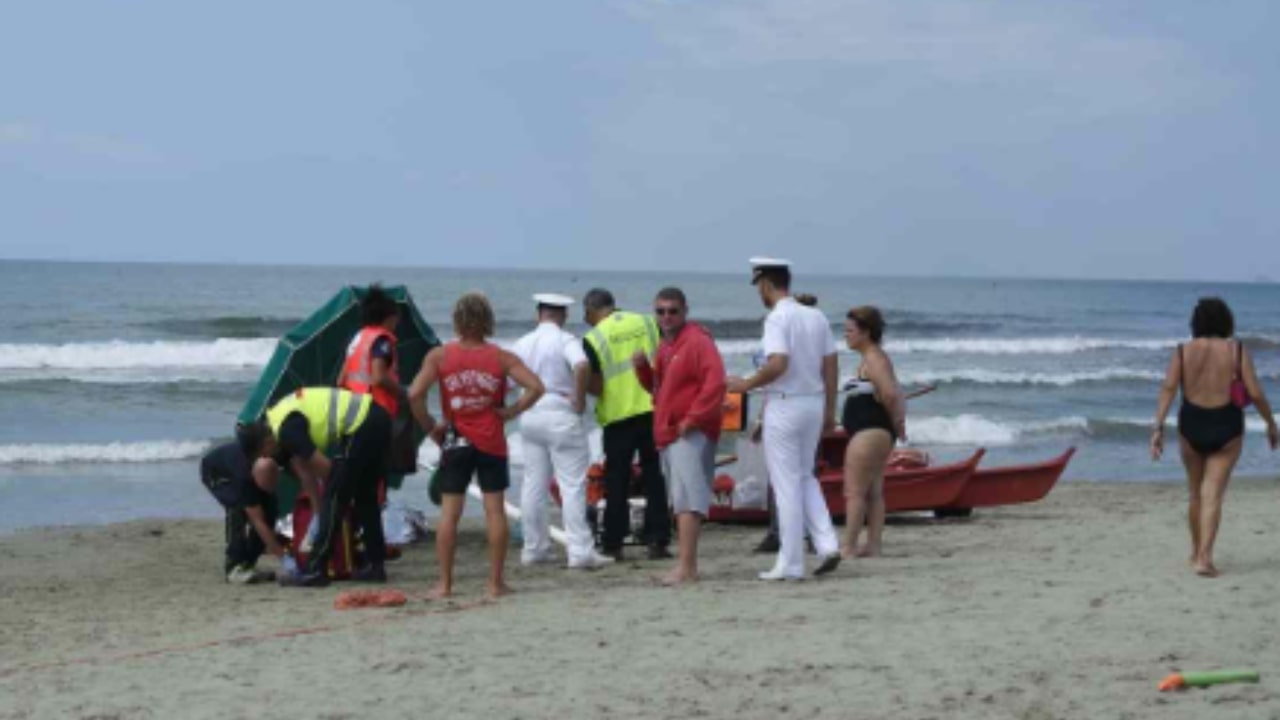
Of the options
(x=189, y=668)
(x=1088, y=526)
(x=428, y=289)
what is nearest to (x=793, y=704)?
(x=189, y=668)

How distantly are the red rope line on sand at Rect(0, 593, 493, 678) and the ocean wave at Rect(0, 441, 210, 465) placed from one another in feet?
36.0

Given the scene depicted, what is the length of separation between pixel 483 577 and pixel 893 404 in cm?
260

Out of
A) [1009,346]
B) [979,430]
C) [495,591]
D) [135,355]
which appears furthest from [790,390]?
[1009,346]

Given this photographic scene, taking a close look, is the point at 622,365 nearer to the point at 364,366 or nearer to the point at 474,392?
the point at 364,366

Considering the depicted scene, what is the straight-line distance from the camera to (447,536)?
891 cm

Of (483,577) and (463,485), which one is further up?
(463,485)

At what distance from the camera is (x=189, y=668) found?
718cm

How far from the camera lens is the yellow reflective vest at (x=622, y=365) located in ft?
34.1

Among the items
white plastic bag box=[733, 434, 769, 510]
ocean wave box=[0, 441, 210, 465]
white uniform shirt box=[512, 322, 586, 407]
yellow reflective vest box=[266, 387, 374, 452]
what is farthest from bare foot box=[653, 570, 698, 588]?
ocean wave box=[0, 441, 210, 465]

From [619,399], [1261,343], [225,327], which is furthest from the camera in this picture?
[1261,343]

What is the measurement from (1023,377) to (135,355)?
1803 centimetres

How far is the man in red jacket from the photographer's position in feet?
29.5

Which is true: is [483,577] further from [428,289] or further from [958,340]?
[428,289]

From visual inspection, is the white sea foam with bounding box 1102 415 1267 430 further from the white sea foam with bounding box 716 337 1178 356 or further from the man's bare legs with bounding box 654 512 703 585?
the man's bare legs with bounding box 654 512 703 585
